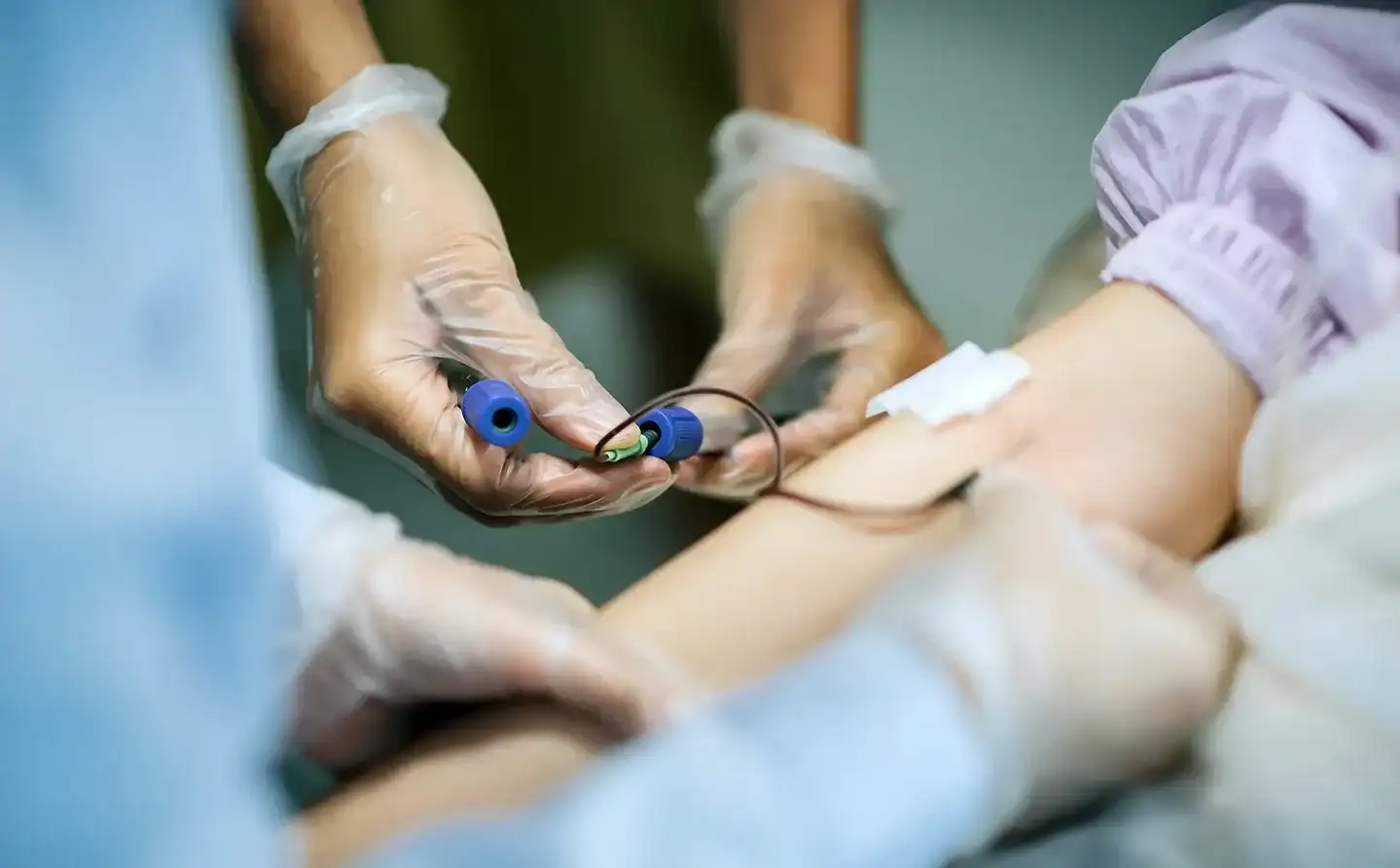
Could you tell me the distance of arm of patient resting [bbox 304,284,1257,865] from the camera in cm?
44

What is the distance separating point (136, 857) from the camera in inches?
8.8

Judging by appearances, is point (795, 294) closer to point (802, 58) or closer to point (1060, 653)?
point (802, 58)

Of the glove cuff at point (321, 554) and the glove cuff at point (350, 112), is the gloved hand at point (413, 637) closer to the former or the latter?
the glove cuff at point (321, 554)

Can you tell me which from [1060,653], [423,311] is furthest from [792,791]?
[423,311]

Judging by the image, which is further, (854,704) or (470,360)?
(470,360)

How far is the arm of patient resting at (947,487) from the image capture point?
1.44ft

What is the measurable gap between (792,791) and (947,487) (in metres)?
0.25

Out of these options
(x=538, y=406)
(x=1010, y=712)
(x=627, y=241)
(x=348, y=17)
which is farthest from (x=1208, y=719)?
(x=348, y=17)

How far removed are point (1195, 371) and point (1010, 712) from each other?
1.01 ft

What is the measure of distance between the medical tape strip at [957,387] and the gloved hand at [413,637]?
0.23 metres

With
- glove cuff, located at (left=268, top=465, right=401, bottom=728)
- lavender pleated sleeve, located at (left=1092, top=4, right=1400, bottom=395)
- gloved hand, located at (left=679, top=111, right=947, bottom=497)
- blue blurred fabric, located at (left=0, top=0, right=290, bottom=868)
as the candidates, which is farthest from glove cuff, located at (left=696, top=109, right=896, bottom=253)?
blue blurred fabric, located at (left=0, top=0, right=290, bottom=868)

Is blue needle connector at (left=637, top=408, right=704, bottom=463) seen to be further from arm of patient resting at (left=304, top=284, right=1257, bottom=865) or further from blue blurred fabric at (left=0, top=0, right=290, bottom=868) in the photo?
blue blurred fabric at (left=0, top=0, right=290, bottom=868)

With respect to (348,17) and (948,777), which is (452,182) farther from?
(948,777)

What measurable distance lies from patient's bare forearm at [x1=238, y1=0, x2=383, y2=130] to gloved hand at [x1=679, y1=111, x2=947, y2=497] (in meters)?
0.27
